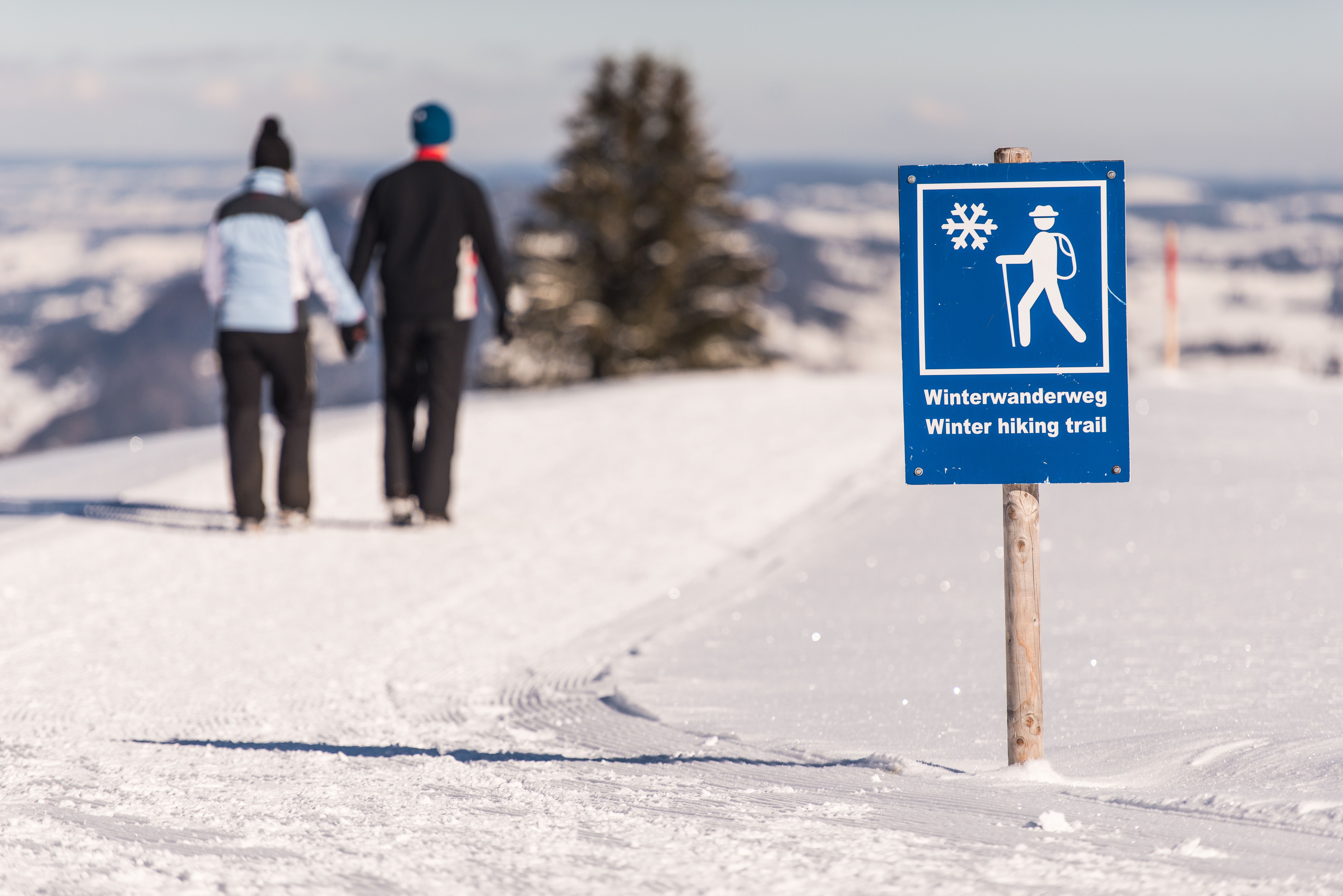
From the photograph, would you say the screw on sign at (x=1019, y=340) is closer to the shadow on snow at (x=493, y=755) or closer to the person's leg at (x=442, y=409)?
the shadow on snow at (x=493, y=755)

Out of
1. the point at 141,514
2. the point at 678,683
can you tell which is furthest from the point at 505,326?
the point at 678,683

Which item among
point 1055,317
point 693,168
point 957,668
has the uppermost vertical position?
point 693,168

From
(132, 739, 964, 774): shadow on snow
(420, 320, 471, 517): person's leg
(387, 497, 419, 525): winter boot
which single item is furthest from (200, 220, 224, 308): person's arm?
(132, 739, 964, 774): shadow on snow

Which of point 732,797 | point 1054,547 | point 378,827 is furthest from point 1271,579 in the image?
point 378,827

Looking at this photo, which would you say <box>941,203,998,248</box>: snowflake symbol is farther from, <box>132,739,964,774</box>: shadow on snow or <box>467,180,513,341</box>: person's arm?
→ <box>467,180,513,341</box>: person's arm

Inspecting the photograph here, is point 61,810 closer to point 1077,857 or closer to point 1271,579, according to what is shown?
point 1077,857

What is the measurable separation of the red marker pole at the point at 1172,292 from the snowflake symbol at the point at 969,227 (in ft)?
36.9

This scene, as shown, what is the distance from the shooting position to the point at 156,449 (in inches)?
391

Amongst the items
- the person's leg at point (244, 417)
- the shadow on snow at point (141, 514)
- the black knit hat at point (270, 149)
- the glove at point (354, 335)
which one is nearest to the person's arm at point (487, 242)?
the glove at point (354, 335)

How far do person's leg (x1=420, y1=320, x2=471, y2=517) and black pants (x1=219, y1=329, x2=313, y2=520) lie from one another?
1.99 feet

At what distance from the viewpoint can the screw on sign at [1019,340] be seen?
2.73 meters

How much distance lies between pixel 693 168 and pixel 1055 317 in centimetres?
3130

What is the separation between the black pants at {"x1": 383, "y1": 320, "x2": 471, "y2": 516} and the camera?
21.9 feet

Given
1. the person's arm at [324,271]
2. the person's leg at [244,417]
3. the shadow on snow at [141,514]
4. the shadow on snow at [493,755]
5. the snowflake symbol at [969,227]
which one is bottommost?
the shadow on snow at [493,755]
